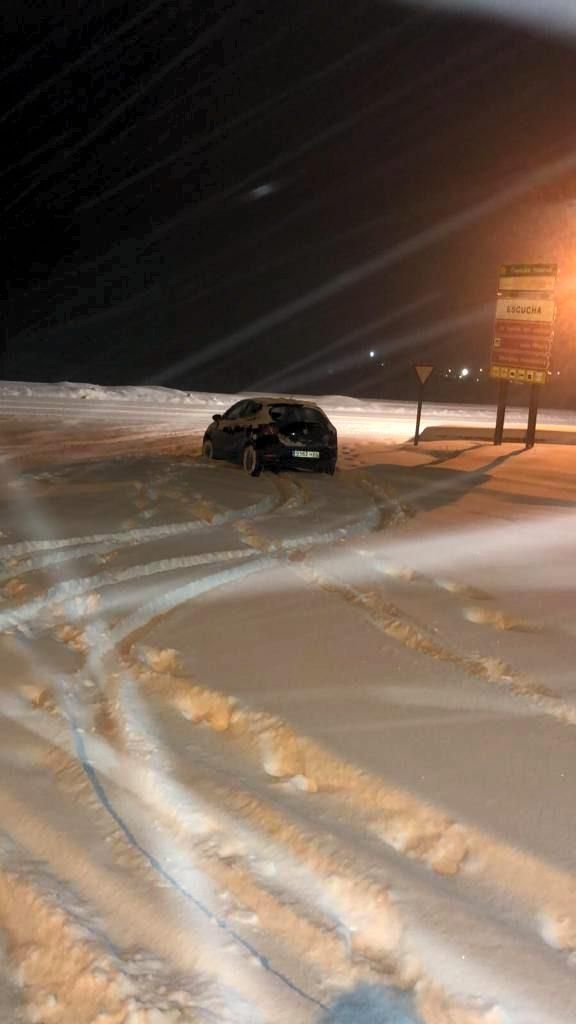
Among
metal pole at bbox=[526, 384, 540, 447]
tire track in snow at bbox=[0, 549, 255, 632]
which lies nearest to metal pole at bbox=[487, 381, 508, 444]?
metal pole at bbox=[526, 384, 540, 447]

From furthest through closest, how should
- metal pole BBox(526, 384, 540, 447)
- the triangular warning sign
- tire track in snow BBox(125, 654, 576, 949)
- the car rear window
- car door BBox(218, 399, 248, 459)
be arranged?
1. metal pole BBox(526, 384, 540, 447)
2. the triangular warning sign
3. car door BBox(218, 399, 248, 459)
4. the car rear window
5. tire track in snow BBox(125, 654, 576, 949)

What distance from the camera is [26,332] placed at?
3007 inches

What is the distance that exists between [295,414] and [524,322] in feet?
22.9

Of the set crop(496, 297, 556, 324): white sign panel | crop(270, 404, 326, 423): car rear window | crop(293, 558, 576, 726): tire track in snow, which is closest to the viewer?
crop(293, 558, 576, 726): tire track in snow

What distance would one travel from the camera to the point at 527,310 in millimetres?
18469

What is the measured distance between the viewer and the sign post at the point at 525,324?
18141 mm

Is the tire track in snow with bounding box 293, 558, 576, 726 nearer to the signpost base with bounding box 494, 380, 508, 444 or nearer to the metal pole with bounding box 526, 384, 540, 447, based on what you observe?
the metal pole with bounding box 526, 384, 540, 447

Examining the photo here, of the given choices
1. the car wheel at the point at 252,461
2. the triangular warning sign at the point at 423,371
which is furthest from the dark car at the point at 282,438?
the triangular warning sign at the point at 423,371

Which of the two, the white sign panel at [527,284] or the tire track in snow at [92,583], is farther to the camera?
the white sign panel at [527,284]

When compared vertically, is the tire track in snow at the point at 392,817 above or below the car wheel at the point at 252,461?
below

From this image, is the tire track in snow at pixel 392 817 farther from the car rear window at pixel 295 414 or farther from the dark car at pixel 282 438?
the car rear window at pixel 295 414

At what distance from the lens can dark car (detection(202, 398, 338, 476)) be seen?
14117 millimetres

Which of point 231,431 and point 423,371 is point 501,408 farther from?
point 231,431

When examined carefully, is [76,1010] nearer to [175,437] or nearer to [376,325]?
[175,437]
